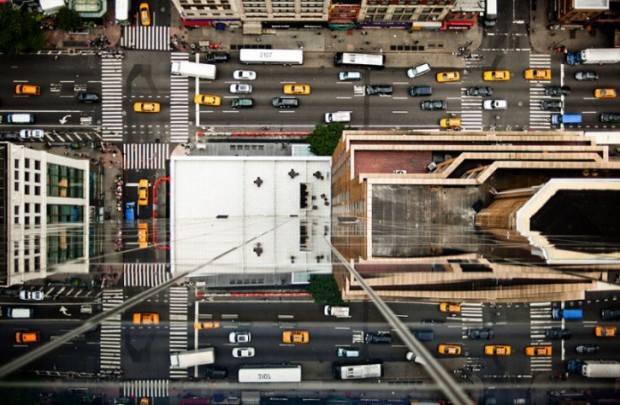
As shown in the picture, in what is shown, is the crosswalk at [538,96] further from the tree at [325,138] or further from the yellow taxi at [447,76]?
the tree at [325,138]

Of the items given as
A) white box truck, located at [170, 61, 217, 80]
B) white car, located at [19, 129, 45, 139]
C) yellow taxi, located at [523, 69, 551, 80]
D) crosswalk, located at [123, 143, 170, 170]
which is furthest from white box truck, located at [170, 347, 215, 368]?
yellow taxi, located at [523, 69, 551, 80]

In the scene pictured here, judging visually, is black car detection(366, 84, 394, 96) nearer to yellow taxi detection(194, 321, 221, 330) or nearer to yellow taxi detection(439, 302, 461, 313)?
yellow taxi detection(439, 302, 461, 313)

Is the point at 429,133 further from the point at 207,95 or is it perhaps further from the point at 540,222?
the point at 207,95

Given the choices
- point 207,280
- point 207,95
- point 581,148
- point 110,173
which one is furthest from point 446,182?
point 110,173

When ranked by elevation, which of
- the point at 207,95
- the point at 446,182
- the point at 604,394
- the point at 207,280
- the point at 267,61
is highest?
the point at 267,61

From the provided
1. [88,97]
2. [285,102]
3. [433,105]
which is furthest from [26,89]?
[433,105]

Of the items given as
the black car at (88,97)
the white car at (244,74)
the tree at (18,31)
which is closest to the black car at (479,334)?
the white car at (244,74)

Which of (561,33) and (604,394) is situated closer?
(604,394)
